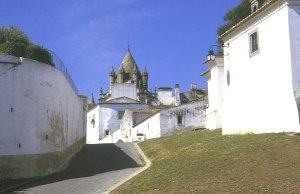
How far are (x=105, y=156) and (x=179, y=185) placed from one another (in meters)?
12.6

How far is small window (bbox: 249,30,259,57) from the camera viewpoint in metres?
20.4

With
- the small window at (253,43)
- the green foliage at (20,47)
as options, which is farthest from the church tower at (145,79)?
the small window at (253,43)

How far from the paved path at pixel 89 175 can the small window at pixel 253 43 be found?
294 inches

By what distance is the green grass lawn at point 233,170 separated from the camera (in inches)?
464

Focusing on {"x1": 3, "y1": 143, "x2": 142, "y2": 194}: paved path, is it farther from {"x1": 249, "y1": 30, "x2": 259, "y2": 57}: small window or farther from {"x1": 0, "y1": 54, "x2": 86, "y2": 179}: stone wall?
{"x1": 249, "y1": 30, "x2": 259, "y2": 57}: small window

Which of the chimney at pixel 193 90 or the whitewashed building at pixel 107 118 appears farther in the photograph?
the chimney at pixel 193 90

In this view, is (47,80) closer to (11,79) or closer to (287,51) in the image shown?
(11,79)

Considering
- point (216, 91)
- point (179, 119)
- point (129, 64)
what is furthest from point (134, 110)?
point (129, 64)

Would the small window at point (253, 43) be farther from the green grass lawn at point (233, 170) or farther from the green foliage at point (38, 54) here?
the green foliage at point (38, 54)

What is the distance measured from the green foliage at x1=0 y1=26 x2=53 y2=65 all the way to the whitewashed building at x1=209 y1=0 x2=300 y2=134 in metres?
9.28

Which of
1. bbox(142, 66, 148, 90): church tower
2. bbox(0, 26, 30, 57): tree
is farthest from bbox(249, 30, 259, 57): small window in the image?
bbox(142, 66, 148, 90): church tower

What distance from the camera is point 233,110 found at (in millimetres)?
22594

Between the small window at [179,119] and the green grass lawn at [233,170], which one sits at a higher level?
the small window at [179,119]

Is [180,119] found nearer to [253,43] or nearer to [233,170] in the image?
[253,43]
